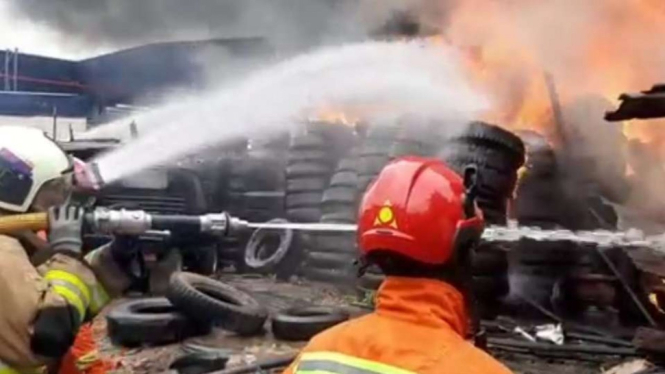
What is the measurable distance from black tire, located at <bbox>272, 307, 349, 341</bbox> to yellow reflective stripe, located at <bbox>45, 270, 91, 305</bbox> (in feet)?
12.5

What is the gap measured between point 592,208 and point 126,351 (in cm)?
453

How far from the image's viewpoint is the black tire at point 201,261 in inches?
390

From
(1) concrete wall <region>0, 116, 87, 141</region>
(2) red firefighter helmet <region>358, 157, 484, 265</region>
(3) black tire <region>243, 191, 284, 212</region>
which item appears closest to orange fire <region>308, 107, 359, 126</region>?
(3) black tire <region>243, 191, 284, 212</region>

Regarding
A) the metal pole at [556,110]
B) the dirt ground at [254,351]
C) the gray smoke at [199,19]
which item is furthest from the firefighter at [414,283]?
the gray smoke at [199,19]

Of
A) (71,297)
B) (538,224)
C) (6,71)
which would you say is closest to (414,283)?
(71,297)

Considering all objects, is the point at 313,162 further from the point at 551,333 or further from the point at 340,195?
the point at 551,333

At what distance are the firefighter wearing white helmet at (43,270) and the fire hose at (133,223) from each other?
41 millimetres

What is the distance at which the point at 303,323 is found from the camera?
6949 millimetres

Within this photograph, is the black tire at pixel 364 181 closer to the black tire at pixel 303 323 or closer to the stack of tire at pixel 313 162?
the stack of tire at pixel 313 162

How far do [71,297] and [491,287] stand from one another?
491 cm

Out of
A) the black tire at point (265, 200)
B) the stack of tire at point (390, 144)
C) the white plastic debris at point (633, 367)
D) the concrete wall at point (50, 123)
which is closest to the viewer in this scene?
the white plastic debris at point (633, 367)

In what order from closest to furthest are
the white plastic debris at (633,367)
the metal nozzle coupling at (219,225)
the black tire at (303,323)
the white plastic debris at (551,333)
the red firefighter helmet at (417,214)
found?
the red firefighter helmet at (417,214) → the metal nozzle coupling at (219,225) → the white plastic debris at (633,367) → the white plastic debris at (551,333) → the black tire at (303,323)

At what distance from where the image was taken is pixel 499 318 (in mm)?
7527

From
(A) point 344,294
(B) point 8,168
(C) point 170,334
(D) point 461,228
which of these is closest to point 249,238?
(A) point 344,294
